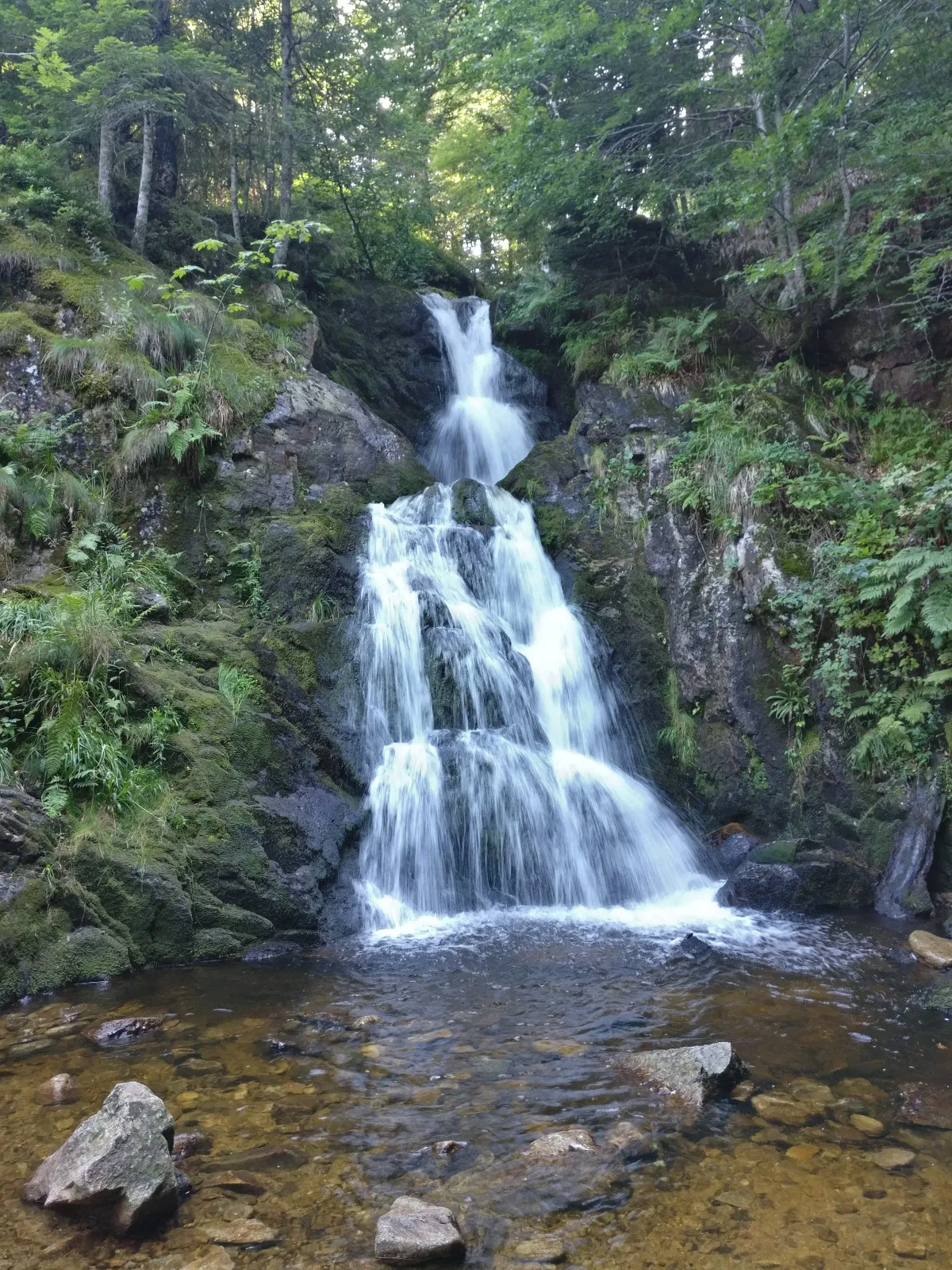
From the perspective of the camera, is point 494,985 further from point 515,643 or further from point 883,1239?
point 515,643

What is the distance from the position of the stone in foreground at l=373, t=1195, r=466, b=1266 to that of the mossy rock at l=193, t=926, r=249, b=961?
3.20 metres

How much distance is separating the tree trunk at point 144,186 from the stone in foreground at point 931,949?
515 inches

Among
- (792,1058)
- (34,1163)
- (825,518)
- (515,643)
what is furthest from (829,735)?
(34,1163)

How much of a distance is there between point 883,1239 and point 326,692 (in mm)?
6311

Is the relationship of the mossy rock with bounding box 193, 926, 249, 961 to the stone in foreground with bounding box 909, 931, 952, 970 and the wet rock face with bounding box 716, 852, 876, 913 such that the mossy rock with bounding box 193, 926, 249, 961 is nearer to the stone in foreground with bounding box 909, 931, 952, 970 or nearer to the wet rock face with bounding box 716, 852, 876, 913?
the wet rock face with bounding box 716, 852, 876, 913

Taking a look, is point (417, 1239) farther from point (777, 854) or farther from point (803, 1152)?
point (777, 854)

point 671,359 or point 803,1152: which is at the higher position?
point 671,359

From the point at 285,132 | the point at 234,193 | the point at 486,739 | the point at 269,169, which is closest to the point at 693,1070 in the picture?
the point at 486,739

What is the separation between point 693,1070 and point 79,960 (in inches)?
150

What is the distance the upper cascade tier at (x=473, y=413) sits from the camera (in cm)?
1359

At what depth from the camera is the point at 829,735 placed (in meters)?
8.11

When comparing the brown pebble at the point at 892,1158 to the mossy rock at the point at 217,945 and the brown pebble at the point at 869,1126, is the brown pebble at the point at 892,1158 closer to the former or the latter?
the brown pebble at the point at 869,1126

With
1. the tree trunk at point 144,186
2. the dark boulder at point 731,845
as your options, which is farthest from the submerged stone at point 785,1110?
the tree trunk at point 144,186

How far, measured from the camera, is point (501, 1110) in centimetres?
355
